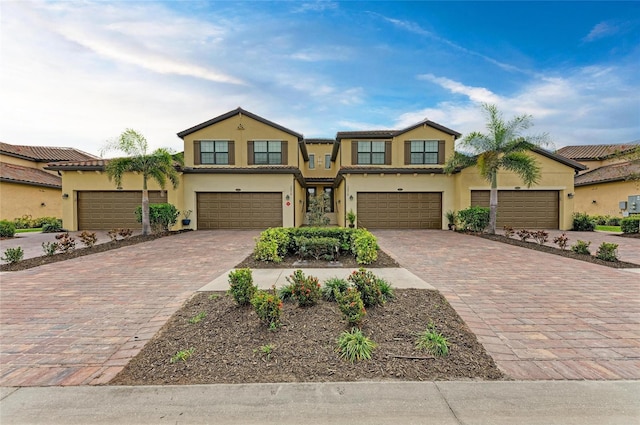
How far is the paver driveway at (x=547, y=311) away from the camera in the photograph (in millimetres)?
3070

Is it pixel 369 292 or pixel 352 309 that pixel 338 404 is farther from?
pixel 369 292

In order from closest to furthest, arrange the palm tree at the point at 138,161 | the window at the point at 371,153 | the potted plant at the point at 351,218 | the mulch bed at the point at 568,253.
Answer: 1. the mulch bed at the point at 568,253
2. the palm tree at the point at 138,161
3. the potted plant at the point at 351,218
4. the window at the point at 371,153

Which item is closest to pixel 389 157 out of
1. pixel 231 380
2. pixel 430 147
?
pixel 430 147

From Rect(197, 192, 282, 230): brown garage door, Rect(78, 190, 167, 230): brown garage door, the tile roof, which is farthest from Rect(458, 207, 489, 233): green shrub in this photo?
the tile roof

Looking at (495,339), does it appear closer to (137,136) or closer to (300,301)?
(300,301)

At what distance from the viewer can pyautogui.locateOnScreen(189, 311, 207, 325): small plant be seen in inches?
155

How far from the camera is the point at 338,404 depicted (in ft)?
7.95

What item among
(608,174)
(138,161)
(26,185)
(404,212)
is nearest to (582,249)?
(404,212)

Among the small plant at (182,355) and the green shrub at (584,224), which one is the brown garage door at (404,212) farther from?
the small plant at (182,355)

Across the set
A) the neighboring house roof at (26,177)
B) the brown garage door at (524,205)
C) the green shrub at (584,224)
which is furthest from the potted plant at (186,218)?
the green shrub at (584,224)

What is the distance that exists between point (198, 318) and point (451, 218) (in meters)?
16.7

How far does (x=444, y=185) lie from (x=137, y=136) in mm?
16927

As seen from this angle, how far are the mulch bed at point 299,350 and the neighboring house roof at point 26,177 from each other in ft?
77.2

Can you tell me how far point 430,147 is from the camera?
18.8m
